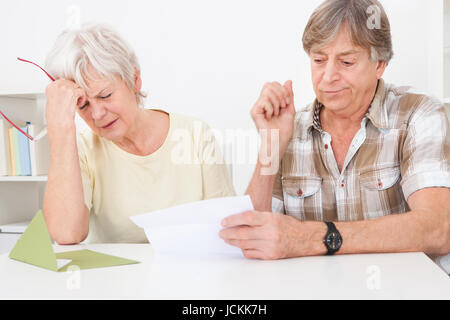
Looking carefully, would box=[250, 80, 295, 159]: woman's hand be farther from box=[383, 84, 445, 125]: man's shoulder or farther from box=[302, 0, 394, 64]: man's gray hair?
box=[383, 84, 445, 125]: man's shoulder

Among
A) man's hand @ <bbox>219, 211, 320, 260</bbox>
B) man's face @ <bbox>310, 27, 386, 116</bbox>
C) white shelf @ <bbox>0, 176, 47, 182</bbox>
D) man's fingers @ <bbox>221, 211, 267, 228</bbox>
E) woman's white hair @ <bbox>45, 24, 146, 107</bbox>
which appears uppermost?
woman's white hair @ <bbox>45, 24, 146, 107</bbox>

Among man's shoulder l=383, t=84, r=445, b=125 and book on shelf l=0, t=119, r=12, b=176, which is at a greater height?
man's shoulder l=383, t=84, r=445, b=125

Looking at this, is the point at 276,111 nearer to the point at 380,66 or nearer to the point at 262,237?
the point at 380,66

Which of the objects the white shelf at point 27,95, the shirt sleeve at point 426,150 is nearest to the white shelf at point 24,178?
the white shelf at point 27,95

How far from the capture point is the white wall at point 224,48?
2154mm

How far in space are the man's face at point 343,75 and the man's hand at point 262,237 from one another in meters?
0.54

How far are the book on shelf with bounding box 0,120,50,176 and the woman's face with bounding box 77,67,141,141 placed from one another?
1.16 metres

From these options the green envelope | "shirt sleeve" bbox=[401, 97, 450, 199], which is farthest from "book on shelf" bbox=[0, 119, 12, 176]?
"shirt sleeve" bbox=[401, 97, 450, 199]

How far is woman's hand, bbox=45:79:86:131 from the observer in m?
1.30

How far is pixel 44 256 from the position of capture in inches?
34.1

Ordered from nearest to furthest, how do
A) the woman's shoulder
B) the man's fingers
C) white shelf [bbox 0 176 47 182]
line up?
1. the man's fingers
2. the woman's shoulder
3. white shelf [bbox 0 176 47 182]

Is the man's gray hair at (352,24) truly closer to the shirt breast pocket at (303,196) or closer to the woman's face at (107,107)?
the shirt breast pocket at (303,196)
